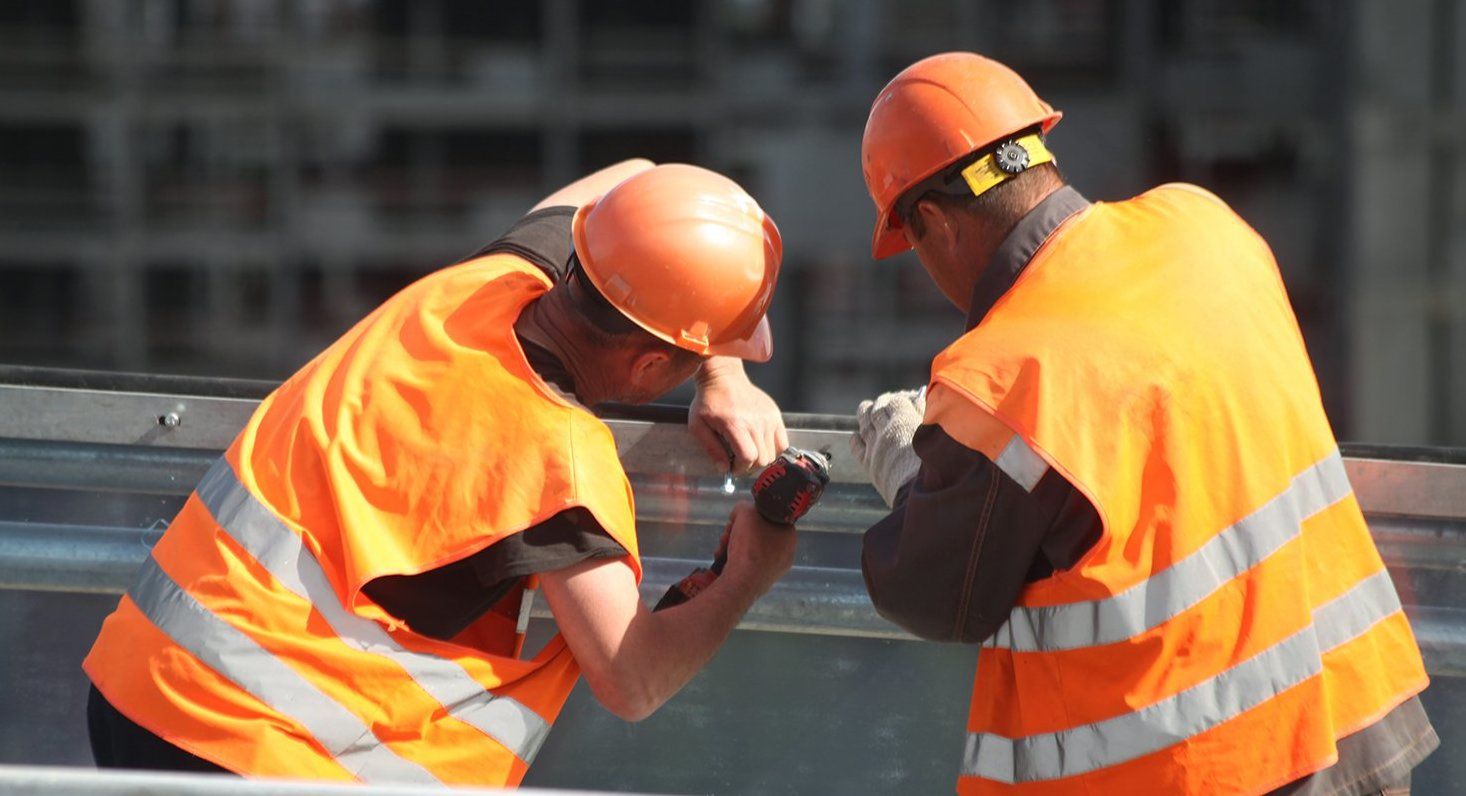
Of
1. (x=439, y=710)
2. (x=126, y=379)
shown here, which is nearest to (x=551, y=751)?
(x=439, y=710)

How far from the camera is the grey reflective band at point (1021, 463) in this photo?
182 cm

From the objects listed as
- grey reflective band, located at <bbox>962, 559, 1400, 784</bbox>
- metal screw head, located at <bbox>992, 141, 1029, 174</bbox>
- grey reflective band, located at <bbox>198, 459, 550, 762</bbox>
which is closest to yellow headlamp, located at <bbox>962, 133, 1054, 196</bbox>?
metal screw head, located at <bbox>992, 141, 1029, 174</bbox>

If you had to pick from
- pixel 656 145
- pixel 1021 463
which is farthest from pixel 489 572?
pixel 656 145

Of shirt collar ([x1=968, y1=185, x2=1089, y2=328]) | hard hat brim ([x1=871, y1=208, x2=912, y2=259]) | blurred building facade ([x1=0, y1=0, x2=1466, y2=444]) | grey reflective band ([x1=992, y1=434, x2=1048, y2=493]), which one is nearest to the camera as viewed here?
grey reflective band ([x1=992, y1=434, x2=1048, y2=493])

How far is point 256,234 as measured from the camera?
14.2 metres

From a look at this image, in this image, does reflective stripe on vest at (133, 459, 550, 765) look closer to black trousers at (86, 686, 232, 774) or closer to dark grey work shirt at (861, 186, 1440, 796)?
black trousers at (86, 686, 232, 774)

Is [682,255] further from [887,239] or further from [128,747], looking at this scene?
[128,747]

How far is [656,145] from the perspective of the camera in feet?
44.9

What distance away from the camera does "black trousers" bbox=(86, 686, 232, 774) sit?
1.97 metres

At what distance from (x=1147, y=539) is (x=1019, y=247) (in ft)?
1.42

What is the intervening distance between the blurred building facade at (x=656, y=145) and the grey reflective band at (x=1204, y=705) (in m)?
11.0

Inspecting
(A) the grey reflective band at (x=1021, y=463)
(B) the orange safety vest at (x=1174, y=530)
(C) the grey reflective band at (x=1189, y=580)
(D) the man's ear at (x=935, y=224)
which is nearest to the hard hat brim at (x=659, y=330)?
(D) the man's ear at (x=935, y=224)

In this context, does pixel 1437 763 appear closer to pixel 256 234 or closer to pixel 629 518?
pixel 629 518

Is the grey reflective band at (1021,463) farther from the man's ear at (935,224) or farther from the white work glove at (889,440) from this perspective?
the man's ear at (935,224)
